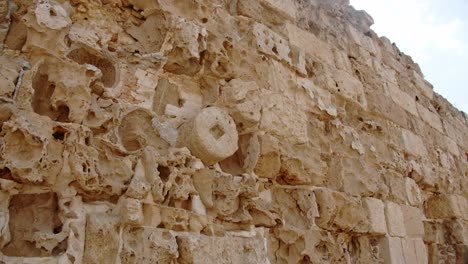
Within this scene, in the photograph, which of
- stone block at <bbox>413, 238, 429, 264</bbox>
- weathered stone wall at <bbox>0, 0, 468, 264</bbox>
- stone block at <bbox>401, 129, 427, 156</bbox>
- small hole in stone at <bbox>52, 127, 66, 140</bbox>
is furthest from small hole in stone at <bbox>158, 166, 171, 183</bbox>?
stone block at <bbox>401, 129, 427, 156</bbox>

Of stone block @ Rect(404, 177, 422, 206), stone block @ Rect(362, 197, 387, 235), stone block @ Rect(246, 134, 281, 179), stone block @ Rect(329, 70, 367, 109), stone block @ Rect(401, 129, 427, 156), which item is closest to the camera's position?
stone block @ Rect(246, 134, 281, 179)

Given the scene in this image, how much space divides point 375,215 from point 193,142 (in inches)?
67.0

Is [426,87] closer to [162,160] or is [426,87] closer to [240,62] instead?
[240,62]

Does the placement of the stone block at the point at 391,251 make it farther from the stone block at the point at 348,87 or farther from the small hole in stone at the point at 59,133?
the small hole in stone at the point at 59,133

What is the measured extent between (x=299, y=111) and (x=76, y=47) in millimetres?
1502

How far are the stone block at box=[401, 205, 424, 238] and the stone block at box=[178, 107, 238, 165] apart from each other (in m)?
1.99

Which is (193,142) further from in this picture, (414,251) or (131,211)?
(414,251)

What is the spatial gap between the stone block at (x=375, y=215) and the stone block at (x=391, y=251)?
75mm

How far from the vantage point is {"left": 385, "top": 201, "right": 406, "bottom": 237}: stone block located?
308 centimetres

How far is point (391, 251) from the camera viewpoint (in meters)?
2.96

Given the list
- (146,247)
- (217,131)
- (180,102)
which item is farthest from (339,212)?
(146,247)

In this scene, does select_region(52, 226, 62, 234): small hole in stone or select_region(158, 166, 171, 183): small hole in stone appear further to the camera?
select_region(158, 166, 171, 183): small hole in stone

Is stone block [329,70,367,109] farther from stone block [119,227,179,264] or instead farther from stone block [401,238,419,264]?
stone block [119,227,179,264]

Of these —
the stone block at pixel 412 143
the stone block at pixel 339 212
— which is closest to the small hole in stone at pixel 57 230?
the stone block at pixel 339 212
